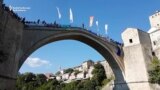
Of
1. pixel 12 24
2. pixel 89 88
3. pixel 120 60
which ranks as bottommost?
pixel 89 88

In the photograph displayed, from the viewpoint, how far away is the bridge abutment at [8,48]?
54.1ft

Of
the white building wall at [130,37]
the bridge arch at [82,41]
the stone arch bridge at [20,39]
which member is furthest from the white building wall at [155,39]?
the stone arch bridge at [20,39]

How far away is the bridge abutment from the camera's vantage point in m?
16.5

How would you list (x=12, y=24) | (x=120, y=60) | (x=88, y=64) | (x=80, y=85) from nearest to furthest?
(x=12, y=24), (x=120, y=60), (x=80, y=85), (x=88, y=64)

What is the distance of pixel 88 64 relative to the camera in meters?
82.2

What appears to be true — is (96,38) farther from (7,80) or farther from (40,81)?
→ (40,81)

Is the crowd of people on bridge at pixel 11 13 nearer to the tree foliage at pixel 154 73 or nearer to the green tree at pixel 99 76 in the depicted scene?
the tree foliage at pixel 154 73

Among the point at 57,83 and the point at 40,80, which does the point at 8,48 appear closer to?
the point at 57,83

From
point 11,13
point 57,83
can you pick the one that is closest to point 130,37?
point 11,13

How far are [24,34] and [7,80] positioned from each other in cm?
529

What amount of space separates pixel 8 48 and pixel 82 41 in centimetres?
1411

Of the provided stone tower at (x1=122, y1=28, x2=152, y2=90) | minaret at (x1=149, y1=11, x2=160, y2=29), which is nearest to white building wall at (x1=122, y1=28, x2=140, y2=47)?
stone tower at (x1=122, y1=28, x2=152, y2=90)

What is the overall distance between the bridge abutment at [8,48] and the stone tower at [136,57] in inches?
727

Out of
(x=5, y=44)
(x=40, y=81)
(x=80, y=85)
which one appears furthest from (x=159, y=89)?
(x=40, y=81)
